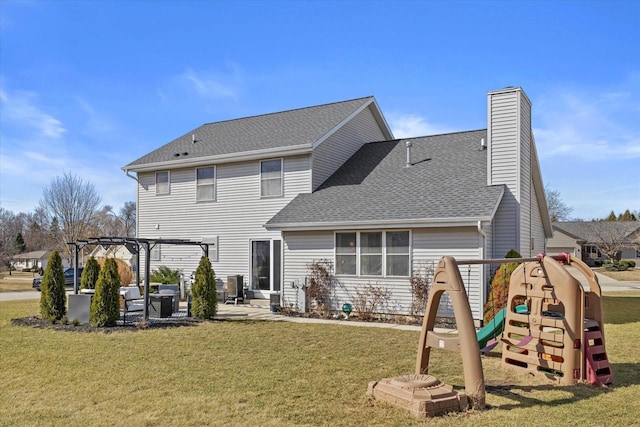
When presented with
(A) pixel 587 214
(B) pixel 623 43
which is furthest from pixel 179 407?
(A) pixel 587 214

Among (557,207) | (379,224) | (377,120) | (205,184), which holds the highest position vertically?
(377,120)

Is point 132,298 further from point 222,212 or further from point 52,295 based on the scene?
point 222,212

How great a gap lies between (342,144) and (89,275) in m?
9.73

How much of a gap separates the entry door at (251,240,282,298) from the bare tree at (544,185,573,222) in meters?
55.5

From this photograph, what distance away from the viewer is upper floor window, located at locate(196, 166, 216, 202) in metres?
18.8

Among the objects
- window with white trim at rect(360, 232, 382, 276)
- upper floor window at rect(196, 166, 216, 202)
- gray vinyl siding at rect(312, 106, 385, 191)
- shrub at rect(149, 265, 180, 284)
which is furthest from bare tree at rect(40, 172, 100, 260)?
window with white trim at rect(360, 232, 382, 276)

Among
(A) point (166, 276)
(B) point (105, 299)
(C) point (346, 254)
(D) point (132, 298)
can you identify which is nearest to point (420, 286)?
(C) point (346, 254)

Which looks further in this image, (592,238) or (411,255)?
(592,238)

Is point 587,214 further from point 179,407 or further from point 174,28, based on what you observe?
point 179,407

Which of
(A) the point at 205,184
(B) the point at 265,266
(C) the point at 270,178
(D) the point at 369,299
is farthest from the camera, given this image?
(A) the point at 205,184

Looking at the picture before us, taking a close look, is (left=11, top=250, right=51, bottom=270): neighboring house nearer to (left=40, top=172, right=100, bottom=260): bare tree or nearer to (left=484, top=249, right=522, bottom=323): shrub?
(left=40, top=172, right=100, bottom=260): bare tree

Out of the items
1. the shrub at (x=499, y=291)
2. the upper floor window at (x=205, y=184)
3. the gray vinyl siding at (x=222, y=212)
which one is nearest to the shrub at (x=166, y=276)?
the gray vinyl siding at (x=222, y=212)

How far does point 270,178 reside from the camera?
17.6 meters

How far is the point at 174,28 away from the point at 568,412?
13572 millimetres
